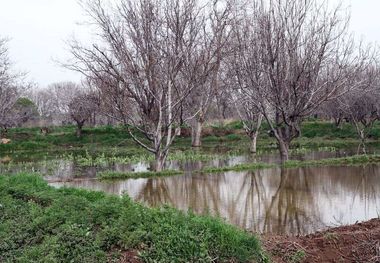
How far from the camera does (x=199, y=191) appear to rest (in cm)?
1286

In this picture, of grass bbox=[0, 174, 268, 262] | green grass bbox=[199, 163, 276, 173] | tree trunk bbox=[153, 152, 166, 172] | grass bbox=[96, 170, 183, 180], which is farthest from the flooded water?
tree trunk bbox=[153, 152, 166, 172]

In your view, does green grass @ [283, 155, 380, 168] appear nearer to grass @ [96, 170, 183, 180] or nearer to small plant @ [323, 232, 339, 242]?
grass @ [96, 170, 183, 180]

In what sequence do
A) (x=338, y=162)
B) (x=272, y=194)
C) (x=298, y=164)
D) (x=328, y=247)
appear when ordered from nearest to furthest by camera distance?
(x=328, y=247) < (x=272, y=194) < (x=298, y=164) < (x=338, y=162)

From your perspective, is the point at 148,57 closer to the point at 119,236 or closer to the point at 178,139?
the point at 119,236

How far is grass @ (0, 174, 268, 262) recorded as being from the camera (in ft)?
20.0

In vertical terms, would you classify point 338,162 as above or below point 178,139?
below

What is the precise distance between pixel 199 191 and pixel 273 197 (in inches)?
86.2

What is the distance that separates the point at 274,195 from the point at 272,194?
0.15 meters

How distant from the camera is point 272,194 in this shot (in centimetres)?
1227

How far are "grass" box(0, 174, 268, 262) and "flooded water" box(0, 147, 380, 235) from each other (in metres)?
0.88

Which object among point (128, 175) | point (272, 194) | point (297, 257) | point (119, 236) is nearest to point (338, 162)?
point (272, 194)

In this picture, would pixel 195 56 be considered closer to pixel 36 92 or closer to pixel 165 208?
pixel 165 208

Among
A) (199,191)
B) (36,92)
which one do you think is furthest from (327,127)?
(36,92)

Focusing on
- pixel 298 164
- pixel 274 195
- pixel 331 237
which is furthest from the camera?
pixel 298 164
